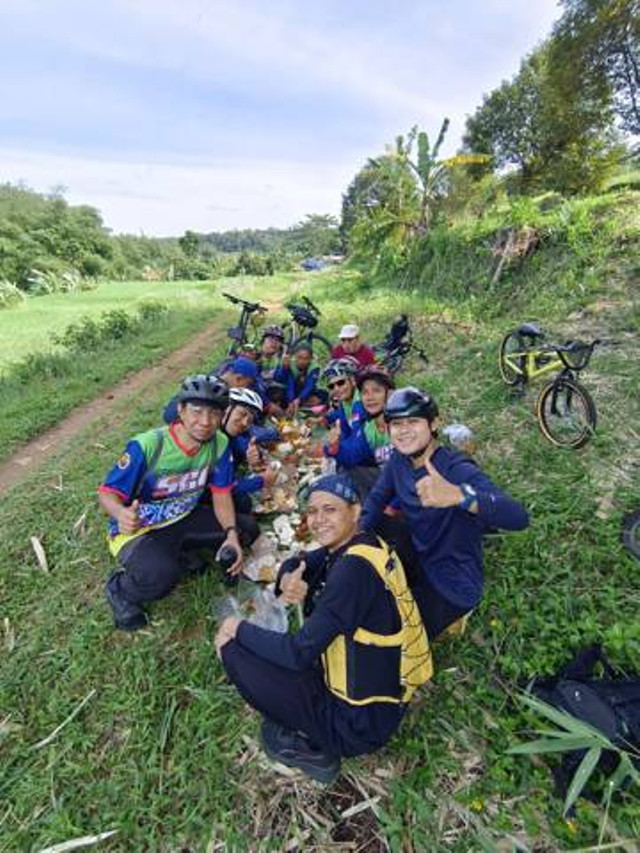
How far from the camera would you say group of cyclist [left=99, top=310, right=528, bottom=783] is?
197 cm

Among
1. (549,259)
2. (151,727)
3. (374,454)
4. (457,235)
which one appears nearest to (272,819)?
(151,727)

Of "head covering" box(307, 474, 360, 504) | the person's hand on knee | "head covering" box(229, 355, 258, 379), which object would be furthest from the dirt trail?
"head covering" box(307, 474, 360, 504)

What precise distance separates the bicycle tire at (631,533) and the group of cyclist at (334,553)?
3.88ft

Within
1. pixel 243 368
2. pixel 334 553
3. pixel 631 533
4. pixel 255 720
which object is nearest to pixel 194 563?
pixel 255 720

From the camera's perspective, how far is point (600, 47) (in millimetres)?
15000

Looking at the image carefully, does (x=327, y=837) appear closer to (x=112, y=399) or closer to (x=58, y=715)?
(x=58, y=715)

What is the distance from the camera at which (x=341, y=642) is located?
198 cm

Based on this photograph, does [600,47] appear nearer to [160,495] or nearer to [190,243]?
[160,495]

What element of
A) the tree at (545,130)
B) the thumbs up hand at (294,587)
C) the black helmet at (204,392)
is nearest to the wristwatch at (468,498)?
the thumbs up hand at (294,587)

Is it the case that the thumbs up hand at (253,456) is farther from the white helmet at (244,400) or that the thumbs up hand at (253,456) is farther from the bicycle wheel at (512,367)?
the bicycle wheel at (512,367)

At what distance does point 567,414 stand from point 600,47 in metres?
18.6

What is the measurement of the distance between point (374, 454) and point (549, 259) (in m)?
6.87

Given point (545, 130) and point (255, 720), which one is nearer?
point (255, 720)

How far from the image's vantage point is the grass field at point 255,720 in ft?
6.73
